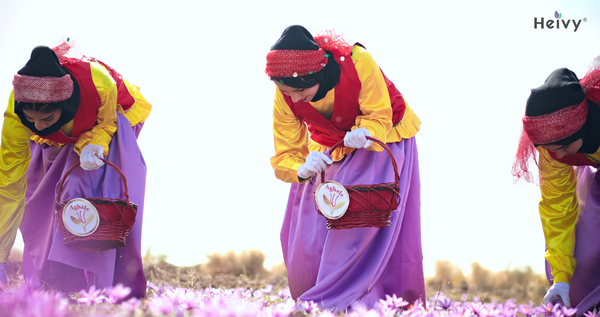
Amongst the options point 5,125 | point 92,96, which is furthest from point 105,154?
point 5,125

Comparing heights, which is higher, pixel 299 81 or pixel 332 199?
pixel 299 81

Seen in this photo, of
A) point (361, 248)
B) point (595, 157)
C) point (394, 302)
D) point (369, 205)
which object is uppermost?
point (595, 157)

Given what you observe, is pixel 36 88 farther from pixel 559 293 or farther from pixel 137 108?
pixel 559 293

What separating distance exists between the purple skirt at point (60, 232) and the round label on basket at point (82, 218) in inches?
13.8

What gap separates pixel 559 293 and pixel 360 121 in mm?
1572

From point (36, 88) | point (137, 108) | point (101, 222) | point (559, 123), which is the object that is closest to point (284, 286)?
point (137, 108)

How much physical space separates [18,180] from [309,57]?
Result: 7.15 feet

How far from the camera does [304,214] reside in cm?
289

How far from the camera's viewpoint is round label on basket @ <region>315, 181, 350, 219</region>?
7.68 ft

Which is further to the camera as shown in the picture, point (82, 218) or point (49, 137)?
point (49, 137)

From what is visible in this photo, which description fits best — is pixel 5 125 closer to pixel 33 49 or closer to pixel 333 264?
pixel 33 49

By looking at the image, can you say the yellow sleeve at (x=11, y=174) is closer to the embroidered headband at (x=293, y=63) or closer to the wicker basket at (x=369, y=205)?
the embroidered headband at (x=293, y=63)

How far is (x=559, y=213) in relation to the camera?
2799mm

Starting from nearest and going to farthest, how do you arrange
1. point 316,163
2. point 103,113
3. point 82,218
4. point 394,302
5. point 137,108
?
point 394,302 < point 316,163 < point 82,218 < point 103,113 < point 137,108
